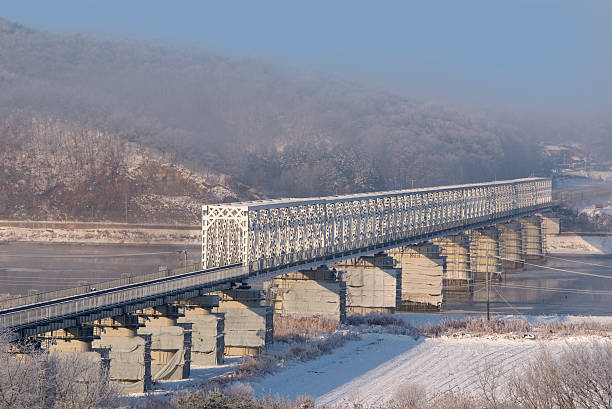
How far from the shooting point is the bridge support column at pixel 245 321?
65.4 meters

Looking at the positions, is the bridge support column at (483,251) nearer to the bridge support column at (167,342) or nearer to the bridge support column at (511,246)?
the bridge support column at (511,246)

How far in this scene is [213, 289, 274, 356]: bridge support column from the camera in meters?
65.4

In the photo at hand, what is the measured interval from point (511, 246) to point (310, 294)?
235 ft

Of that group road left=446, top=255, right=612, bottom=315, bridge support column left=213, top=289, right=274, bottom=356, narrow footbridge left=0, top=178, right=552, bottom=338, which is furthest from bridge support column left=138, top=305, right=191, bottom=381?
road left=446, top=255, right=612, bottom=315

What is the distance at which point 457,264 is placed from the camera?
4688 inches

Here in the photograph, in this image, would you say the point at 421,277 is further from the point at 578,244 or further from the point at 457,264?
the point at 578,244

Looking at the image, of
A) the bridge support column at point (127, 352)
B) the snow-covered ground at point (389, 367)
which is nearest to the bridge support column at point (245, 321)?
the snow-covered ground at point (389, 367)

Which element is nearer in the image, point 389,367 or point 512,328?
point 389,367

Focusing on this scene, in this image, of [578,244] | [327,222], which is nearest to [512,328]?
[327,222]

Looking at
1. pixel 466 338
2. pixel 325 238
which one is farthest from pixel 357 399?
pixel 325 238

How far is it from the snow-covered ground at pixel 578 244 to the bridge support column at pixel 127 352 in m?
118

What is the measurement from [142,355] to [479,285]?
249ft

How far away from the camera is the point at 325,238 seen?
3393 inches

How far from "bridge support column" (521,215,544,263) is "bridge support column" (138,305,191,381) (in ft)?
328
